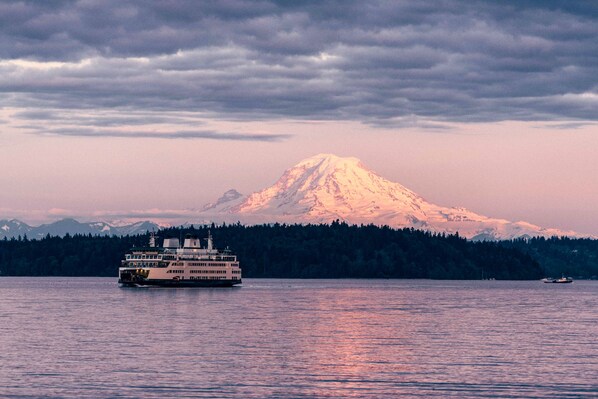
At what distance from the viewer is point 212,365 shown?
95.8 metres

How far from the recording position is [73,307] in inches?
7569

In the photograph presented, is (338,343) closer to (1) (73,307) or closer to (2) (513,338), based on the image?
(2) (513,338)

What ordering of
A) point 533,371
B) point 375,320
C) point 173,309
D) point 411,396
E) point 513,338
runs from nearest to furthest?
1. point 411,396
2. point 533,371
3. point 513,338
4. point 375,320
5. point 173,309

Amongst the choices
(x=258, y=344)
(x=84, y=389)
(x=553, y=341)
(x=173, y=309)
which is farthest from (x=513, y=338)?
(x=173, y=309)

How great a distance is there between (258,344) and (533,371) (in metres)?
33.6

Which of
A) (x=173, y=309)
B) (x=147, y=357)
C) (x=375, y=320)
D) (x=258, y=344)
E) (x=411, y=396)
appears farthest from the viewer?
(x=173, y=309)

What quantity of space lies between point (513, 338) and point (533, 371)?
33168 mm

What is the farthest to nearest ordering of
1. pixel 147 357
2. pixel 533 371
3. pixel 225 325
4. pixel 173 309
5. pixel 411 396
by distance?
1. pixel 173 309
2. pixel 225 325
3. pixel 147 357
4. pixel 533 371
5. pixel 411 396

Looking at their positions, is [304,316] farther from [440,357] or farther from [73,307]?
[440,357]

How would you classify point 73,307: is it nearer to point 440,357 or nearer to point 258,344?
point 258,344

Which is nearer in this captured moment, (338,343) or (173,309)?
(338,343)

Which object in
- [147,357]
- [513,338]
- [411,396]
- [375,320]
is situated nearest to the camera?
[411,396]

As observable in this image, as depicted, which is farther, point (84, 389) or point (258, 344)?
point (258, 344)

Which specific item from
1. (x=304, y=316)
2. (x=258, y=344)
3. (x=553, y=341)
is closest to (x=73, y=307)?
(x=304, y=316)
